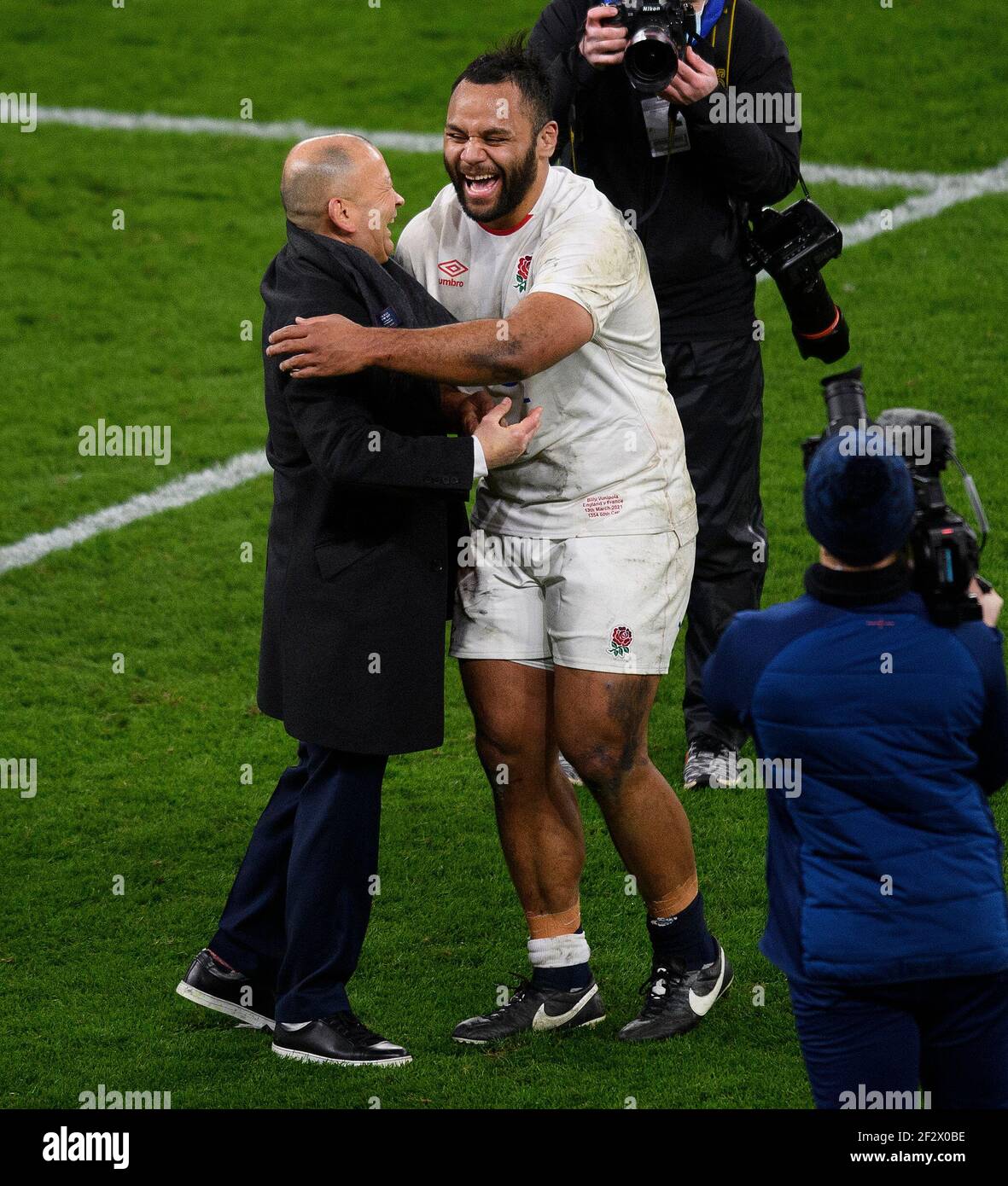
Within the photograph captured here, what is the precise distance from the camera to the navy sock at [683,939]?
427cm

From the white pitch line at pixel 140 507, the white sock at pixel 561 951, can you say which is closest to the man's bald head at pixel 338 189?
the white sock at pixel 561 951

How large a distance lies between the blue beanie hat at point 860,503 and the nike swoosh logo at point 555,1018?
1.70 m

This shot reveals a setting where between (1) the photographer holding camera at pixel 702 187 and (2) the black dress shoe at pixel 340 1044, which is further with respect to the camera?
(1) the photographer holding camera at pixel 702 187

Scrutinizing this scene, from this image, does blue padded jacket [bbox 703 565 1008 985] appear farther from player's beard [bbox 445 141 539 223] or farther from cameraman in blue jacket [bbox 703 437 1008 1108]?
player's beard [bbox 445 141 539 223]

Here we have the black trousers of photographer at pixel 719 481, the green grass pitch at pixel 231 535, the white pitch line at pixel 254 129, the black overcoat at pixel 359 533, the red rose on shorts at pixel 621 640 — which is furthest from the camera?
the white pitch line at pixel 254 129

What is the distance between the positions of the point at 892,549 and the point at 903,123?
29.1ft

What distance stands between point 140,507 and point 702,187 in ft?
11.9

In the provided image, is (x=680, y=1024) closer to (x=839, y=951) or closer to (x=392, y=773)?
(x=839, y=951)

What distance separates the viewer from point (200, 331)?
9773 millimetres

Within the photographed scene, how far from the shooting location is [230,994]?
437cm

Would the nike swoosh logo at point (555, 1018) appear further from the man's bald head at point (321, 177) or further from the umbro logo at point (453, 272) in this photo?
the man's bald head at point (321, 177)

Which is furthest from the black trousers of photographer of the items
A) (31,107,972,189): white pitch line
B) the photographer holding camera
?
(31,107,972,189): white pitch line

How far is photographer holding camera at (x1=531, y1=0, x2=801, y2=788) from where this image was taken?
4.95m
